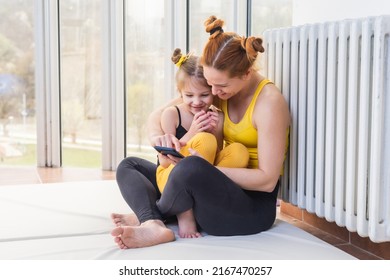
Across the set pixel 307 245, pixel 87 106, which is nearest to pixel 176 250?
pixel 307 245

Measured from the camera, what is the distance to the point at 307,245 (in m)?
1.62

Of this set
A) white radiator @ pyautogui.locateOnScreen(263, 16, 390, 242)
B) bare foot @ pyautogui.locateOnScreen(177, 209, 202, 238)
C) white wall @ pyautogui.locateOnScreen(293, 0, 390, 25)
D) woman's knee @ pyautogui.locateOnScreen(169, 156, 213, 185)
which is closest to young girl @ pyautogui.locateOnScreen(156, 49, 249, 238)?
bare foot @ pyautogui.locateOnScreen(177, 209, 202, 238)

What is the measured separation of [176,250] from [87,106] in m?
2.37

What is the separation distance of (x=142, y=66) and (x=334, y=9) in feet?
5.82

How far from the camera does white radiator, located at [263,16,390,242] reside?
1521 mm

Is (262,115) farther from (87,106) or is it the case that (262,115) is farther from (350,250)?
(87,106)

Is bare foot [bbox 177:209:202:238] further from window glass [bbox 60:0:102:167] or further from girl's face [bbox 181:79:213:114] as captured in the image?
window glass [bbox 60:0:102:167]

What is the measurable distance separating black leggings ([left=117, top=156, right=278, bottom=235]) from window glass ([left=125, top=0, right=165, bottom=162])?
5.69 feet

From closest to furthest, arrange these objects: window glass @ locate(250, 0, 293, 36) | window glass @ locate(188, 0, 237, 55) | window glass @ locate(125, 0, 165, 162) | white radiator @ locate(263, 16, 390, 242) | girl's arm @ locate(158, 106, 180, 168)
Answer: white radiator @ locate(263, 16, 390, 242), girl's arm @ locate(158, 106, 180, 168), window glass @ locate(250, 0, 293, 36), window glass @ locate(188, 0, 237, 55), window glass @ locate(125, 0, 165, 162)

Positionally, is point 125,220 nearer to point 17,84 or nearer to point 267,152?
point 267,152

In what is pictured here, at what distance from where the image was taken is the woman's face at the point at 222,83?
1.69 metres

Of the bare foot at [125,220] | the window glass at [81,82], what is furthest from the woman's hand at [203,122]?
the window glass at [81,82]

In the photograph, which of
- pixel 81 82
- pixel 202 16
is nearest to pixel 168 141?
pixel 202 16

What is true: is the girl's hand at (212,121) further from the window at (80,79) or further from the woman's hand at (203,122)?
the window at (80,79)
